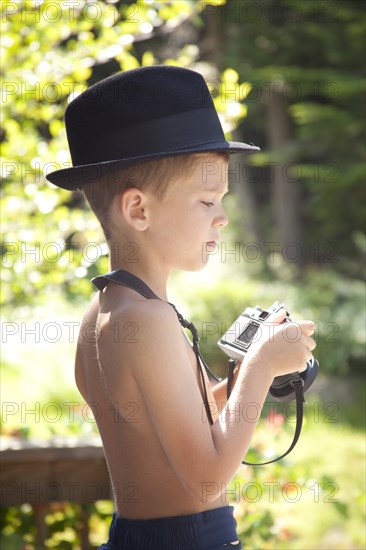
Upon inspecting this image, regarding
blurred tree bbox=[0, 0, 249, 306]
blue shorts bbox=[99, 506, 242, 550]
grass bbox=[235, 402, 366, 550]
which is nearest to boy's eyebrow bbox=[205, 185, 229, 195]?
blue shorts bbox=[99, 506, 242, 550]

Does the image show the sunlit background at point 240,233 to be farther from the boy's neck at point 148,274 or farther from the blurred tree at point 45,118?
the boy's neck at point 148,274

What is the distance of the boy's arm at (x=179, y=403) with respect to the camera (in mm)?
1569

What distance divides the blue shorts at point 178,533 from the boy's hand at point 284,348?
13.2 inches

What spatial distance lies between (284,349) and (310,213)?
12581mm

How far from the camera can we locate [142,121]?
5.58ft

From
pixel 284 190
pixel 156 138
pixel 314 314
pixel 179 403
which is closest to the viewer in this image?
pixel 179 403

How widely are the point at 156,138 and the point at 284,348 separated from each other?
1.71 ft

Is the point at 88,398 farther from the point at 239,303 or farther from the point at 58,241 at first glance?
the point at 239,303

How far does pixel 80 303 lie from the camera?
937 cm

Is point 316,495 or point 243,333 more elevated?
point 243,333

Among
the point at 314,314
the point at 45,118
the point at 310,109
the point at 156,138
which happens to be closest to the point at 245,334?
the point at 156,138

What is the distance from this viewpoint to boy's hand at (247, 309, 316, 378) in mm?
1686

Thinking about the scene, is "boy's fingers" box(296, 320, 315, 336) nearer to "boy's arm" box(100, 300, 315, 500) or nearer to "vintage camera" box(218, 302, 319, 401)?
"vintage camera" box(218, 302, 319, 401)

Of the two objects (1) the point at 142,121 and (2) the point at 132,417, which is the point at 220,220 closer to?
(1) the point at 142,121
